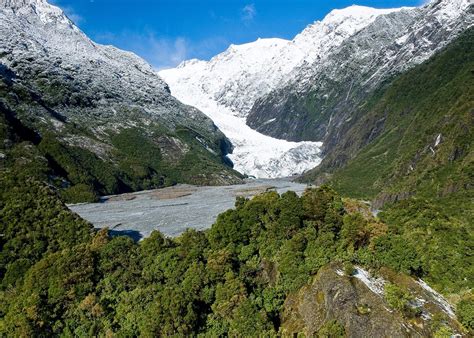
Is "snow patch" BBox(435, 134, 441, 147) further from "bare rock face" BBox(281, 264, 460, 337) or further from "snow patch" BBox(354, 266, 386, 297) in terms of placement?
"snow patch" BBox(354, 266, 386, 297)

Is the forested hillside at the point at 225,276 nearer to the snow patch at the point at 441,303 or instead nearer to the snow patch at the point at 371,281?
the snow patch at the point at 441,303

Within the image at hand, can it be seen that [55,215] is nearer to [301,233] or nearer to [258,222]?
[258,222]

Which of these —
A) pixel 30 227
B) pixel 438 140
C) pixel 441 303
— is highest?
pixel 438 140

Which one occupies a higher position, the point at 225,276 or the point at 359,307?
the point at 225,276

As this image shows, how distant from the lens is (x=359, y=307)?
30.6 metres

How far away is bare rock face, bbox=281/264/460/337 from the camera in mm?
29250

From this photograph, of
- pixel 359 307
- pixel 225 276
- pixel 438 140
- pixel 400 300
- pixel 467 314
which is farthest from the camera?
pixel 438 140

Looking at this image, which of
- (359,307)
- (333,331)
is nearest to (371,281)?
(359,307)

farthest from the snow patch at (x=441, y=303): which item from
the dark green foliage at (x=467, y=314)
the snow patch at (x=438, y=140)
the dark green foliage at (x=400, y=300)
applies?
the snow patch at (x=438, y=140)

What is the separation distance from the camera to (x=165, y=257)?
42562 mm

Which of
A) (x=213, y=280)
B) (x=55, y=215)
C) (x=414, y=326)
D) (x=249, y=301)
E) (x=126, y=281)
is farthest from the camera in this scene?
(x=55, y=215)

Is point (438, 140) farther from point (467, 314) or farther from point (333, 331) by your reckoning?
point (333, 331)

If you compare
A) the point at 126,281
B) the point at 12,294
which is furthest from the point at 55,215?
the point at 126,281

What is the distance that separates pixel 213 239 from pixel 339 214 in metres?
12.1
